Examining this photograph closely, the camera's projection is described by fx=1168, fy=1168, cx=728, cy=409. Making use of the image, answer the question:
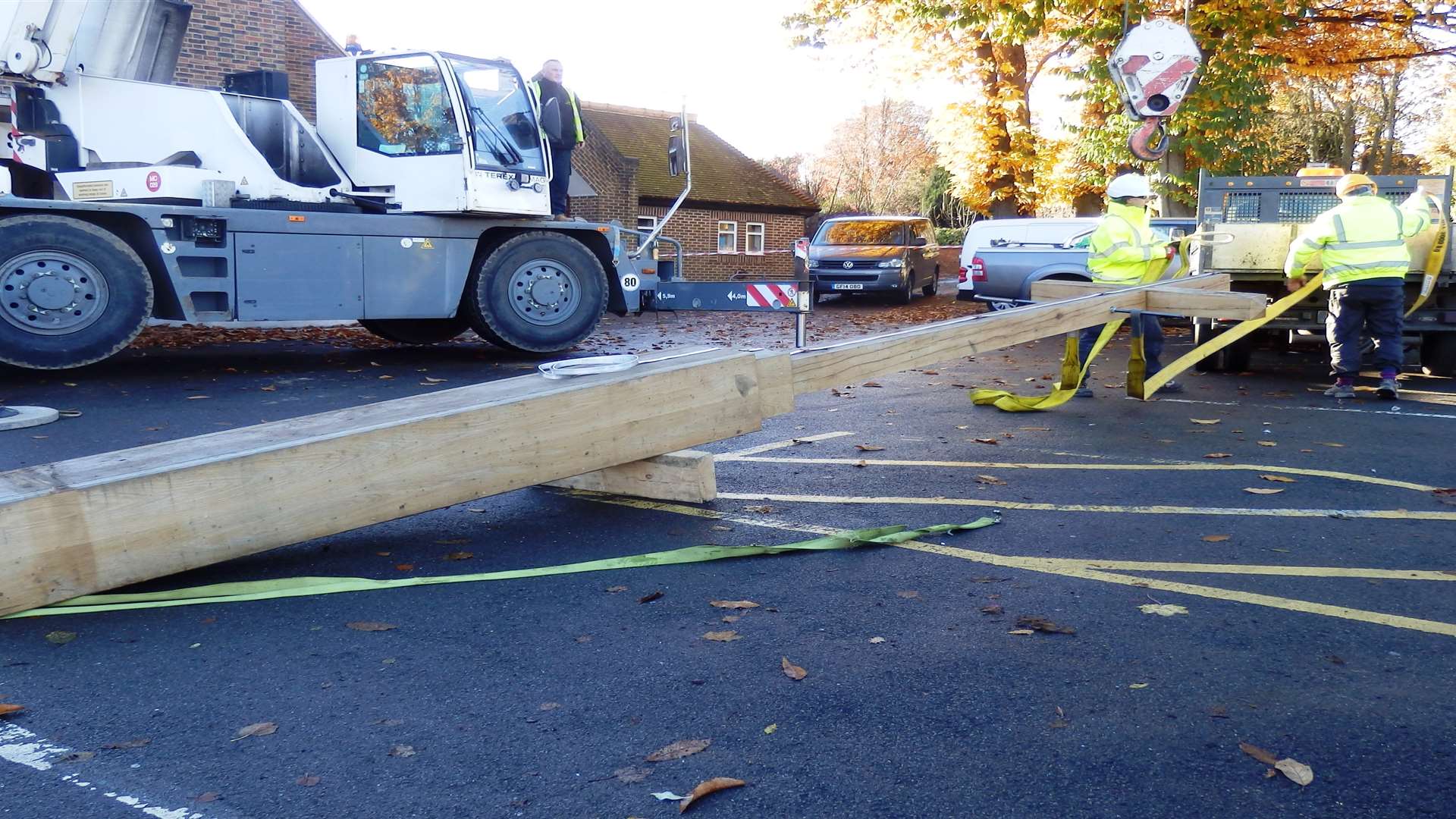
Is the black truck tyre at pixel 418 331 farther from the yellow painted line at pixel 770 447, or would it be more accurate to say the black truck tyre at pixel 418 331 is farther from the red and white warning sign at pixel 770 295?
the yellow painted line at pixel 770 447

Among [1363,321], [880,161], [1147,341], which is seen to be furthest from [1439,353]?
[880,161]

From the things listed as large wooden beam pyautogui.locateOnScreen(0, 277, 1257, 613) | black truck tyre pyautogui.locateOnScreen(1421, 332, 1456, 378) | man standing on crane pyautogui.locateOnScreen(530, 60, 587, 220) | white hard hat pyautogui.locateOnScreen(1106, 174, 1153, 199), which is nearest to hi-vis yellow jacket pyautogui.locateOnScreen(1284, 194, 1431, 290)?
white hard hat pyautogui.locateOnScreen(1106, 174, 1153, 199)

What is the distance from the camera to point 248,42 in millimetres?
18438

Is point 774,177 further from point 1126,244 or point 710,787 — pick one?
point 710,787

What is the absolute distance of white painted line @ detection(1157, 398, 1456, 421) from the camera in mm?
8805

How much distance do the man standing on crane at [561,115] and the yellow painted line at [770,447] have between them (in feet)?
17.5

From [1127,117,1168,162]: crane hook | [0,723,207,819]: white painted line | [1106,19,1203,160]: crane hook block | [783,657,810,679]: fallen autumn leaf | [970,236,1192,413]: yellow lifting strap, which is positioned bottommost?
[0,723,207,819]: white painted line

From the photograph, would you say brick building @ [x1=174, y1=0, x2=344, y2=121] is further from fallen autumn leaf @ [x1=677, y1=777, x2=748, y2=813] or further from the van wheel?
fallen autumn leaf @ [x1=677, y1=777, x2=748, y2=813]


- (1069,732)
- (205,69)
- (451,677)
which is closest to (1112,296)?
(1069,732)

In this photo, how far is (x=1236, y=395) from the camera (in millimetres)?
10070

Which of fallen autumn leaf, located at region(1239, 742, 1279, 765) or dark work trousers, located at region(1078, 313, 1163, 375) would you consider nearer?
fallen autumn leaf, located at region(1239, 742, 1279, 765)

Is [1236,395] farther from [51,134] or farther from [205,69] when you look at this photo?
[205,69]

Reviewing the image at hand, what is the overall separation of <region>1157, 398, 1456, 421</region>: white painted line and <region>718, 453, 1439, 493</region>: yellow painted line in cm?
259

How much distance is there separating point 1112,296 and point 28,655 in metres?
6.61
